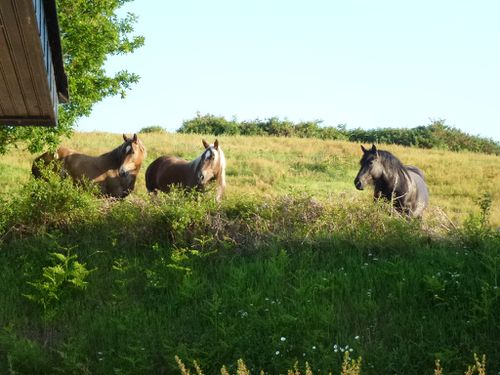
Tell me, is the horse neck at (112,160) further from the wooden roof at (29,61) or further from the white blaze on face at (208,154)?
the wooden roof at (29,61)

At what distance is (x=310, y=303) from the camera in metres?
8.46

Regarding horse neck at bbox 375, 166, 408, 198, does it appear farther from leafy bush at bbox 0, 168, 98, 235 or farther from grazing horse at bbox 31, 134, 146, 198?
leafy bush at bbox 0, 168, 98, 235

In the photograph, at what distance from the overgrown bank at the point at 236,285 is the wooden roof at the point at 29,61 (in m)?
2.21

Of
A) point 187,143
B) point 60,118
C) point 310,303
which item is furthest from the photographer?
point 187,143

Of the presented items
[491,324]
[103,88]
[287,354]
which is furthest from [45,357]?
[103,88]

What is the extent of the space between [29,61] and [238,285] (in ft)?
13.6

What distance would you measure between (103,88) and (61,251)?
34.8ft

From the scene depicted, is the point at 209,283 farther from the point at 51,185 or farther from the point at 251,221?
the point at 51,185

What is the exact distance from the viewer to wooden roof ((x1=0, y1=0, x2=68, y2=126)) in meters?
7.80

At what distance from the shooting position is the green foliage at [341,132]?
169ft

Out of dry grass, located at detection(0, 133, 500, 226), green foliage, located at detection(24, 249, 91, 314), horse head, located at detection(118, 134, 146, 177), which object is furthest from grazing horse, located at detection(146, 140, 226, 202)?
green foliage, located at detection(24, 249, 91, 314)

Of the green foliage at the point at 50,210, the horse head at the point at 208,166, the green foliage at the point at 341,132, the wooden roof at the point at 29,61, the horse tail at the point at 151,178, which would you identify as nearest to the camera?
the wooden roof at the point at 29,61

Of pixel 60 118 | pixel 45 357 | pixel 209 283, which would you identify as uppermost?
pixel 60 118

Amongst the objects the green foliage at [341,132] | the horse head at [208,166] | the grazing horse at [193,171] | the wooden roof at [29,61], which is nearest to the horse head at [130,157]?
the grazing horse at [193,171]
